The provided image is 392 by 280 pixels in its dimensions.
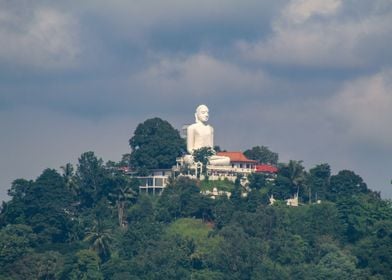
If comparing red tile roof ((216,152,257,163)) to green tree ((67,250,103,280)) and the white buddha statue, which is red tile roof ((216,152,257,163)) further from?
green tree ((67,250,103,280))

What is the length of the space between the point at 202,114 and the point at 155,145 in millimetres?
6075

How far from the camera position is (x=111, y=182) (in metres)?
139

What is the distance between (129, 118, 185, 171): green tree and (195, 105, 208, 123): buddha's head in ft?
11.3

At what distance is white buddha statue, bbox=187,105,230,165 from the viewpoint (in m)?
146

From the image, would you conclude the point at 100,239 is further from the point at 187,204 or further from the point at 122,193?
the point at 122,193

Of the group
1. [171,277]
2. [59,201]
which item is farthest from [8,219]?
[171,277]

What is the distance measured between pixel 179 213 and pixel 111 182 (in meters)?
5.41

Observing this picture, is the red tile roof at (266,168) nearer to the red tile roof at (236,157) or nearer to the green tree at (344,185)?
the red tile roof at (236,157)

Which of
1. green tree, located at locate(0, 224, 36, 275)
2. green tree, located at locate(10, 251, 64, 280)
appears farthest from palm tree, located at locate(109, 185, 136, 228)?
green tree, located at locate(10, 251, 64, 280)

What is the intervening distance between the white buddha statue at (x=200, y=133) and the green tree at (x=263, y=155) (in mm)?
5693

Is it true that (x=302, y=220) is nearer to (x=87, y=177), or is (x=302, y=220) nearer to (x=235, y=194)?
(x=235, y=194)

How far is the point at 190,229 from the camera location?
134875 mm

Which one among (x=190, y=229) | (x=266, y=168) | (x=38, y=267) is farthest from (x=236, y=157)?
(x=38, y=267)

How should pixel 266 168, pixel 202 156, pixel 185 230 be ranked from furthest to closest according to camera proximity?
pixel 266 168 → pixel 202 156 → pixel 185 230
